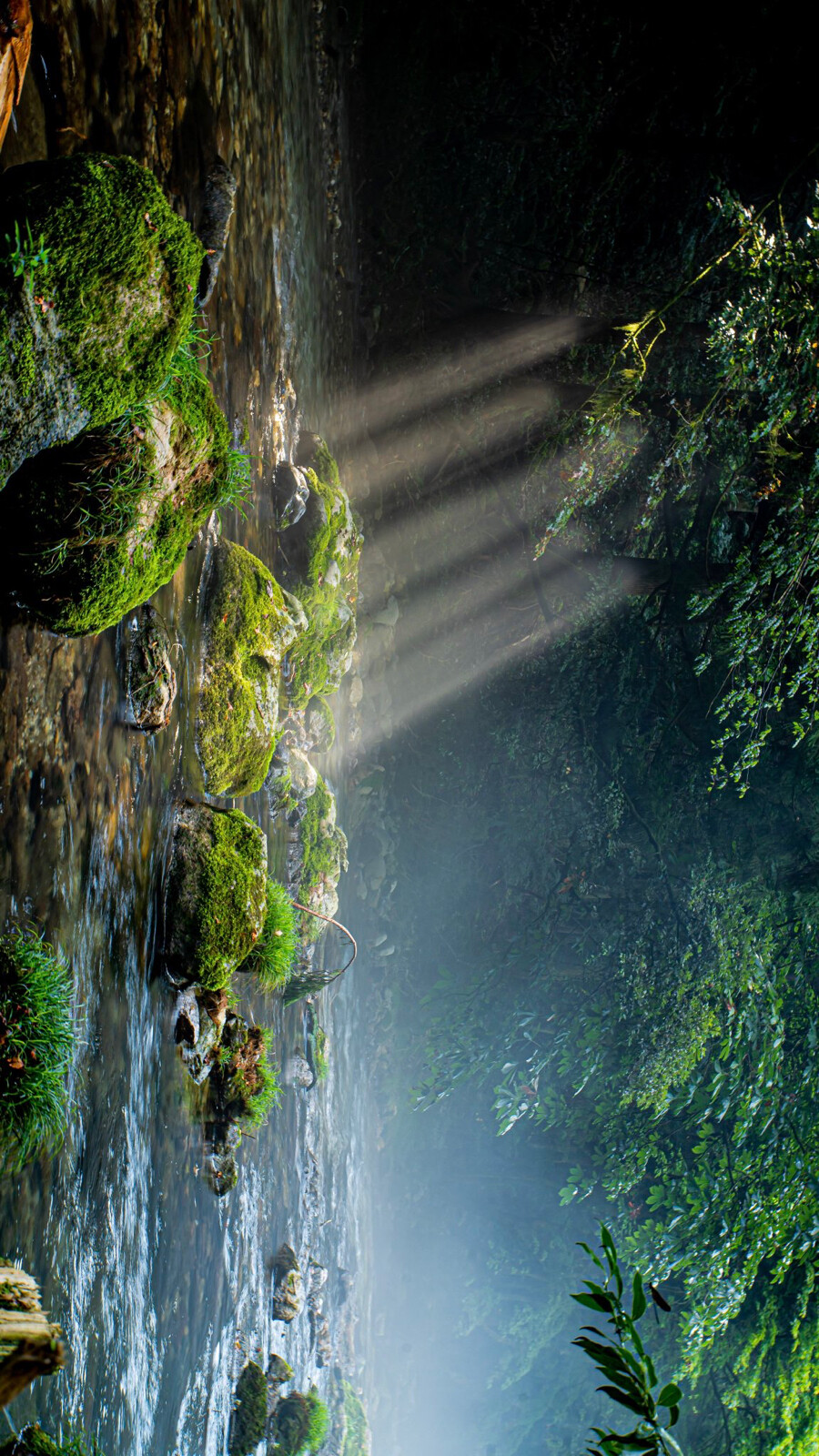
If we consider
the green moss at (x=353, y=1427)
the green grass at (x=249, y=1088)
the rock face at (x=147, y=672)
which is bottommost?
the green moss at (x=353, y=1427)

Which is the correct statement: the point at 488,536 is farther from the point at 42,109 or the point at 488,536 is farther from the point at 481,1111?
the point at 481,1111

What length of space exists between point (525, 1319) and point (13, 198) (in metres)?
15.8

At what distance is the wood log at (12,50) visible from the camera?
82.2 inches

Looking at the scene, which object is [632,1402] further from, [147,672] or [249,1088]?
[249,1088]

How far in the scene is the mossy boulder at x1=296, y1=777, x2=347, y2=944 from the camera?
23.7 ft

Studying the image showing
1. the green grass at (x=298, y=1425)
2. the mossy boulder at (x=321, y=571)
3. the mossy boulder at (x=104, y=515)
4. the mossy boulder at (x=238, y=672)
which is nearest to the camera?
the mossy boulder at (x=104, y=515)

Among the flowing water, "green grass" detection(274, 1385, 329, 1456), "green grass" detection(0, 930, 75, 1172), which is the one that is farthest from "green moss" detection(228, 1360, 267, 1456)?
"green grass" detection(0, 930, 75, 1172)

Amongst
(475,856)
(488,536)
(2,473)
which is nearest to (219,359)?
(2,473)

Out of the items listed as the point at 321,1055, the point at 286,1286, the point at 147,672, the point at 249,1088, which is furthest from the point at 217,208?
the point at 321,1055

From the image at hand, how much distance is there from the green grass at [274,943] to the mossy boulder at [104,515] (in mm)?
2280

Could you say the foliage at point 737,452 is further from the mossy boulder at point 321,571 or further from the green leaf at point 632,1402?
the green leaf at point 632,1402

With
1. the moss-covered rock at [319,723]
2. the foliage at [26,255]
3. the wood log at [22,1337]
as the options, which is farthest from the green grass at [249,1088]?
the foliage at [26,255]

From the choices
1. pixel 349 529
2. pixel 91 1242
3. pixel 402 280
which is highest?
pixel 402 280

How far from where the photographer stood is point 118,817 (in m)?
3.27
